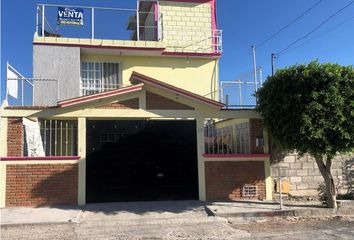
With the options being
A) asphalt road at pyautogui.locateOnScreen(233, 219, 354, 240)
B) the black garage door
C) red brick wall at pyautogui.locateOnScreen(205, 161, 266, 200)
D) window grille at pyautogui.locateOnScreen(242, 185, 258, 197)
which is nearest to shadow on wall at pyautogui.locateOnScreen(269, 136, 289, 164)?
red brick wall at pyautogui.locateOnScreen(205, 161, 266, 200)

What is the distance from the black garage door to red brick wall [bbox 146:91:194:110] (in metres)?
0.46

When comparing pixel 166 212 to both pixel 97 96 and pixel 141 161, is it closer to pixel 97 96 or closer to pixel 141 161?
pixel 141 161

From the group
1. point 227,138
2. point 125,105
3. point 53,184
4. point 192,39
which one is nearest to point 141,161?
point 125,105

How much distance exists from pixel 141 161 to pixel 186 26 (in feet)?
24.8

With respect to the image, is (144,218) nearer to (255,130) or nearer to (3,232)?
(3,232)

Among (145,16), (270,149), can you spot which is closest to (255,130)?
Answer: (270,149)

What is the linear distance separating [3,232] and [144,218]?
3.28 meters

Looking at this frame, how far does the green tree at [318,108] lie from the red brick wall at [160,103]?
3.03 meters

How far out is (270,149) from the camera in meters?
12.9

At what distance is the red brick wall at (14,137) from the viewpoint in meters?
11.3

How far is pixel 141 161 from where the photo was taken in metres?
12.0

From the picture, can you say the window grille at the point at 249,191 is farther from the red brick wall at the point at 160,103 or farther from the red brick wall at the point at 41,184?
the red brick wall at the point at 41,184

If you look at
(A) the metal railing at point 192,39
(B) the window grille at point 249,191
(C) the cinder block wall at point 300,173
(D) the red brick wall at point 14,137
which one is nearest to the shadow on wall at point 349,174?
(C) the cinder block wall at point 300,173

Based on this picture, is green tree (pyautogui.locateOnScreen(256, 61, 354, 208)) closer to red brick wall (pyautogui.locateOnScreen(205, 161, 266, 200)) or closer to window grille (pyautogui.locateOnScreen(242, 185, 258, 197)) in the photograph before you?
red brick wall (pyautogui.locateOnScreen(205, 161, 266, 200))
